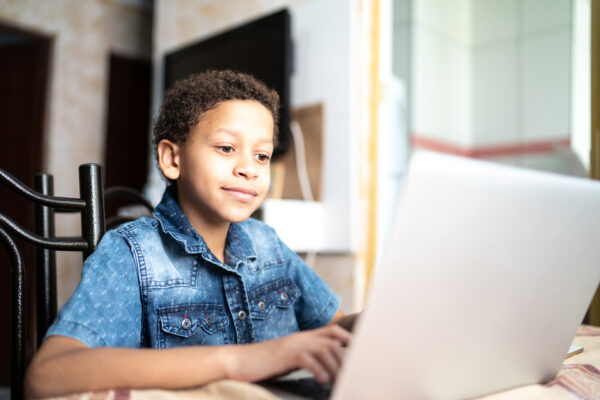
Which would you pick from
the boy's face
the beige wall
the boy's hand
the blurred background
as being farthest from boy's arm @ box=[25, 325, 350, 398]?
the beige wall

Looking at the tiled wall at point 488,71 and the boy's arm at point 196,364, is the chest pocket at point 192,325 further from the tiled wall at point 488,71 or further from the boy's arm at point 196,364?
the tiled wall at point 488,71

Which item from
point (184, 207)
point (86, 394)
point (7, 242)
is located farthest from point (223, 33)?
point (86, 394)

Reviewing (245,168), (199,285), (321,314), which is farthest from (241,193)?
(321,314)

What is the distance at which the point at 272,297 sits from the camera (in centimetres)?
89

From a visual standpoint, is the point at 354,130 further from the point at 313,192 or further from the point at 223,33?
the point at 223,33

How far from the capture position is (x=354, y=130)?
2.13 meters

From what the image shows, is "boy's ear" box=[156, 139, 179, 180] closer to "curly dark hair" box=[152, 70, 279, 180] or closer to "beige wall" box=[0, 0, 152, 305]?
"curly dark hair" box=[152, 70, 279, 180]

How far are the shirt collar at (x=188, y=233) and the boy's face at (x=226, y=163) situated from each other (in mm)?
30

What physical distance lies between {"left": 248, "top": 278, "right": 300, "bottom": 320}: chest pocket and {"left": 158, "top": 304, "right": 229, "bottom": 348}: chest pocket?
0.22 ft

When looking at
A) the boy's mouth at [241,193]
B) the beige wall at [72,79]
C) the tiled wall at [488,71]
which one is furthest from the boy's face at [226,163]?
the beige wall at [72,79]

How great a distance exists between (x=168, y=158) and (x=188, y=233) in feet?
0.48

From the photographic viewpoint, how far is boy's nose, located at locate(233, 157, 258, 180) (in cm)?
80

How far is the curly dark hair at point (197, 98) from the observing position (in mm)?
852

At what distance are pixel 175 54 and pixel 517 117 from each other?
6.10 feet
